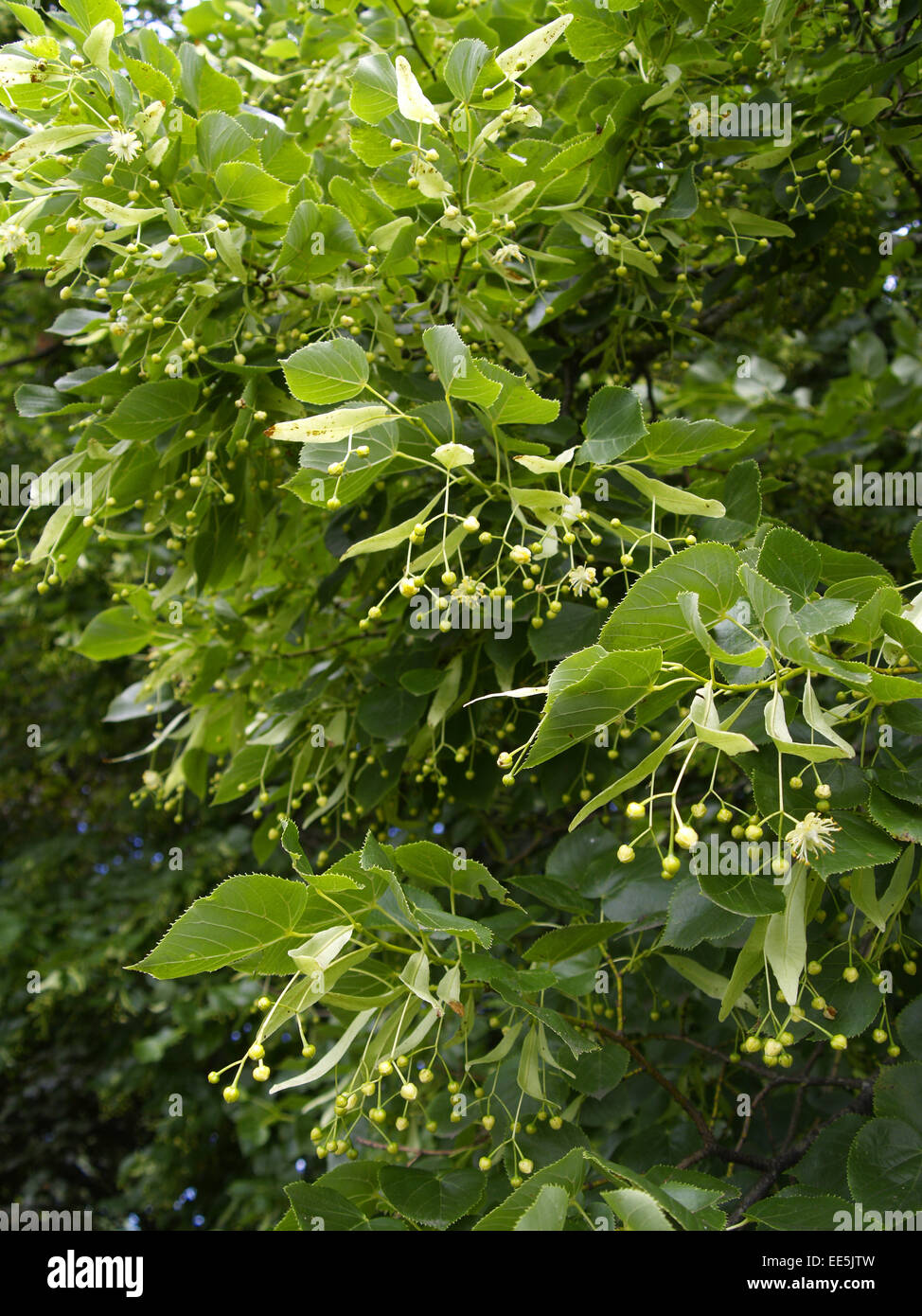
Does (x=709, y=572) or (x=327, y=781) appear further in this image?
(x=327, y=781)

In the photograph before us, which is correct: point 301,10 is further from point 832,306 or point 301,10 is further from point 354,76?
point 832,306

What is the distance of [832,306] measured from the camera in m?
3.14

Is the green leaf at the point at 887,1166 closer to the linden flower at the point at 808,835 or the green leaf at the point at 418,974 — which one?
the linden flower at the point at 808,835

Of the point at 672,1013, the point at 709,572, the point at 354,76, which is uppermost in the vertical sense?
the point at 354,76

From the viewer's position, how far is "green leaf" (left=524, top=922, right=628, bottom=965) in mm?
1412

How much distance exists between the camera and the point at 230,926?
1.06 metres

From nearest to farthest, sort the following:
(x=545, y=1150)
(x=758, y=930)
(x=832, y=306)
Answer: (x=758, y=930) < (x=545, y=1150) < (x=832, y=306)

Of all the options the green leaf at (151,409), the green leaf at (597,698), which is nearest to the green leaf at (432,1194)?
the green leaf at (597,698)

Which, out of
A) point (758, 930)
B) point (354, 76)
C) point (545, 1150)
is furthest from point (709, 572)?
A: point (354, 76)

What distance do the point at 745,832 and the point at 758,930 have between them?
0.77 feet

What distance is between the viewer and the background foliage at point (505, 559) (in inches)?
44.6
